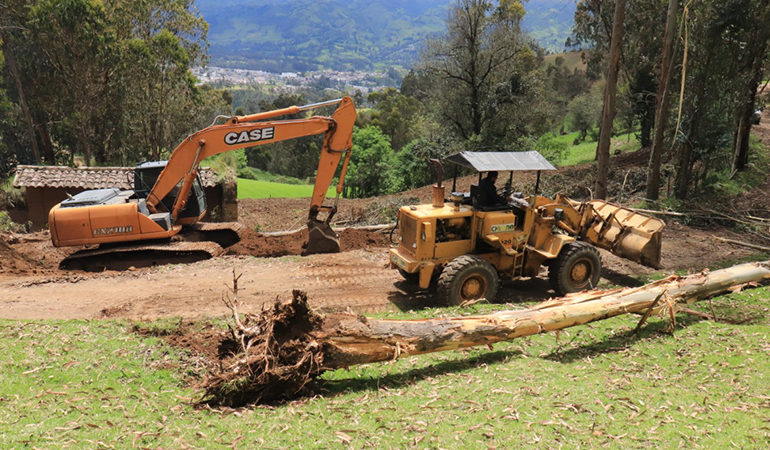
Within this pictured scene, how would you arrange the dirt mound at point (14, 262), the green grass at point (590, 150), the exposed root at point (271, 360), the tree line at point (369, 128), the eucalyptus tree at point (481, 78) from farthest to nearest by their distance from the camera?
the green grass at point (590, 150) → the eucalyptus tree at point (481, 78) → the tree line at point (369, 128) → the dirt mound at point (14, 262) → the exposed root at point (271, 360)

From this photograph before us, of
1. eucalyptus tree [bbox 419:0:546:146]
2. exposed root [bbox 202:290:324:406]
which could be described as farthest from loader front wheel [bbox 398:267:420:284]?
eucalyptus tree [bbox 419:0:546:146]

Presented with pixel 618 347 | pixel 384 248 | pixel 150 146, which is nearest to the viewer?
pixel 618 347

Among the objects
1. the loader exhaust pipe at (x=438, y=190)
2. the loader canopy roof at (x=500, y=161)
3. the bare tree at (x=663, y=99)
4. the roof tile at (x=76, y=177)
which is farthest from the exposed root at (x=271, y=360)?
the roof tile at (x=76, y=177)

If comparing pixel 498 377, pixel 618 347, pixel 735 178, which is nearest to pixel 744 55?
pixel 735 178

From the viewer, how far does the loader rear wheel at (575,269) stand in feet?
35.4

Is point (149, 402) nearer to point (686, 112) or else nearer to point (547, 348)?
point (547, 348)

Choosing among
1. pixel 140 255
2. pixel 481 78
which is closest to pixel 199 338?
pixel 140 255

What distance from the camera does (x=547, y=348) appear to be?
832 centimetres

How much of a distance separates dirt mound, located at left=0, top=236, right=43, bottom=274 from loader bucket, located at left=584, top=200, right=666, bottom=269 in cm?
1406

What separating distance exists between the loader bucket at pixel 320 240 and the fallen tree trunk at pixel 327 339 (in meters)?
7.07

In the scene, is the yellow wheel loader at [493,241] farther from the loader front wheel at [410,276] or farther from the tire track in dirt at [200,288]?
the tire track in dirt at [200,288]

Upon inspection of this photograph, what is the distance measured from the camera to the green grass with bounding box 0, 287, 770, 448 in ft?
18.5

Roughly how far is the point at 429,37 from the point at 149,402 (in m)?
26.9

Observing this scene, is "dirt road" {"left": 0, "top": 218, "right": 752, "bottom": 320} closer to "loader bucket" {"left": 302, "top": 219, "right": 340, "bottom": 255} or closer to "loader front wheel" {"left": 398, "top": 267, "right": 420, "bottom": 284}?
"loader front wheel" {"left": 398, "top": 267, "right": 420, "bottom": 284}
